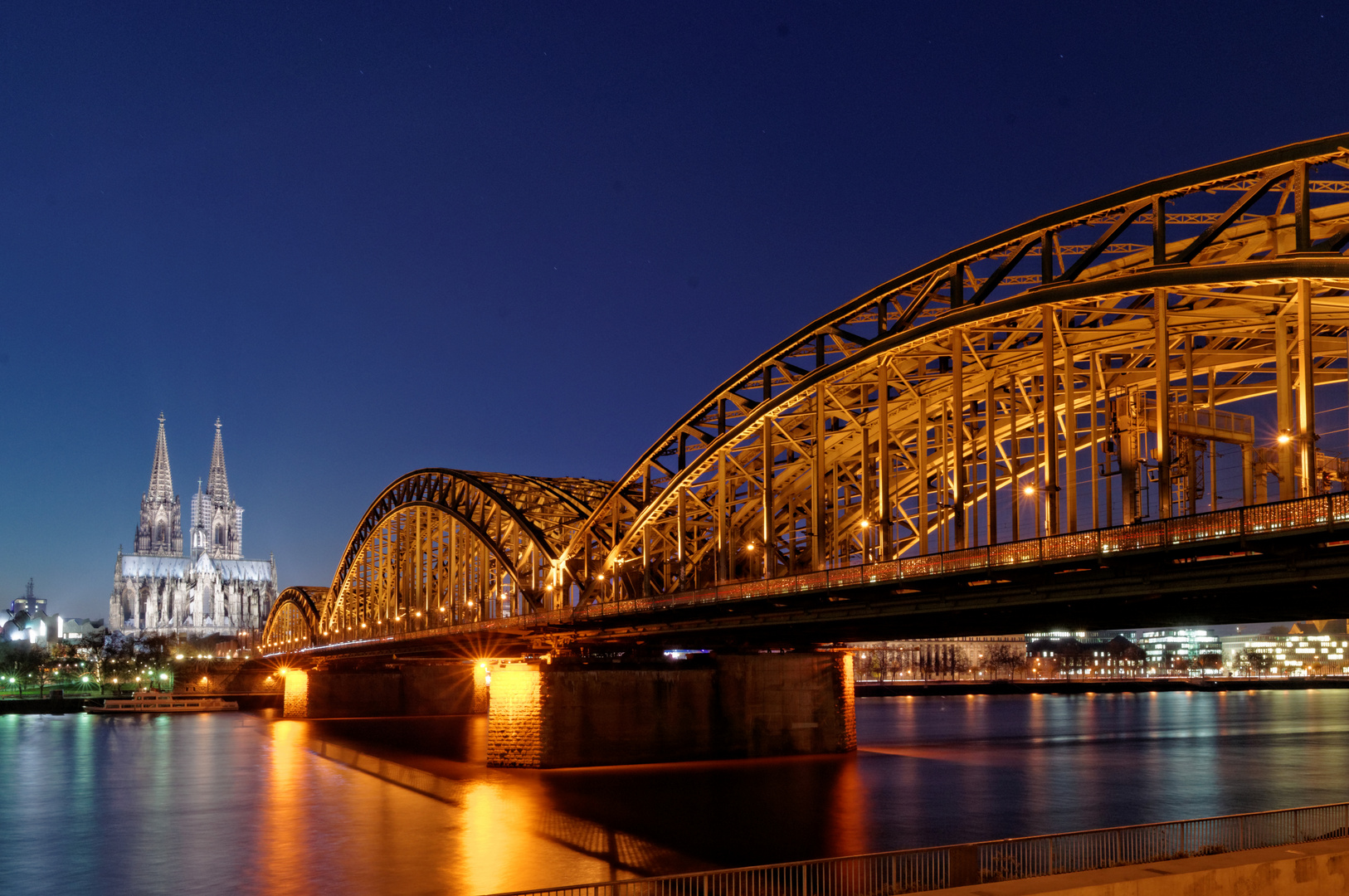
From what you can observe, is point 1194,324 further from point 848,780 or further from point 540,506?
point 540,506

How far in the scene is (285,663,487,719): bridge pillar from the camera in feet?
462

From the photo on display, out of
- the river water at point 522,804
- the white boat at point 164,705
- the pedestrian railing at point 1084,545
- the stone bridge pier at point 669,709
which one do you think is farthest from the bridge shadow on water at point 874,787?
the white boat at point 164,705

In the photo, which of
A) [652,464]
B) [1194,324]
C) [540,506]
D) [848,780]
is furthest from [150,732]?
[1194,324]

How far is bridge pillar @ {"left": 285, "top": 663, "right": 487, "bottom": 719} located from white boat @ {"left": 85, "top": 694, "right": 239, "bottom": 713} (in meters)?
30.4

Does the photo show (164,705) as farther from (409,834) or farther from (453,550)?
(409,834)

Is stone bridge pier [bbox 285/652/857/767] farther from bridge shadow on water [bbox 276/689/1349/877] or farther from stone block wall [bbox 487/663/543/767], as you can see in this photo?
bridge shadow on water [bbox 276/689/1349/877]

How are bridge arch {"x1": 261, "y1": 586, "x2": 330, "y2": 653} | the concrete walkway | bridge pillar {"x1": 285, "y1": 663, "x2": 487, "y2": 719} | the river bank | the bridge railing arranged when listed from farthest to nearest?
bridge arch {"x1": 261, "y1": 586, "x2": 330, "y2": 653} < the river bank < bridge pillar {"x1": 285, "y1": 663, "x2": 487, "y2": 719} < the bridge railing < the concrete walkway

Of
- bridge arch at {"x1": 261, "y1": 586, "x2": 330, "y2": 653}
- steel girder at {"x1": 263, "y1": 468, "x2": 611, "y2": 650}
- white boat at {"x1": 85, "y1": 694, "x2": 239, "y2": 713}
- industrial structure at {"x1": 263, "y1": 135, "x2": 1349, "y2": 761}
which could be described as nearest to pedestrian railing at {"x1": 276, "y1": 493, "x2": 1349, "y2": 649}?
industrial structure at {"x1": 263, "y1": 135, "x2": 1349, "y2": 761}

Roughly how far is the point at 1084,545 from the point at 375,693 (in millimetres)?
117894

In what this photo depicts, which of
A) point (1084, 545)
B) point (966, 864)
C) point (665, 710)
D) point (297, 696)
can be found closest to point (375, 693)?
point (297, 696)

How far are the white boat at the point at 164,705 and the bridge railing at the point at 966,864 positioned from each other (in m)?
146

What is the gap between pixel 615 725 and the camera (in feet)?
226

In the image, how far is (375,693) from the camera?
141625mm

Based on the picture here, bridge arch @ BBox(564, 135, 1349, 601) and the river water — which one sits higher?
bridge arch @ BBox(564, 135, 1349, 601)
